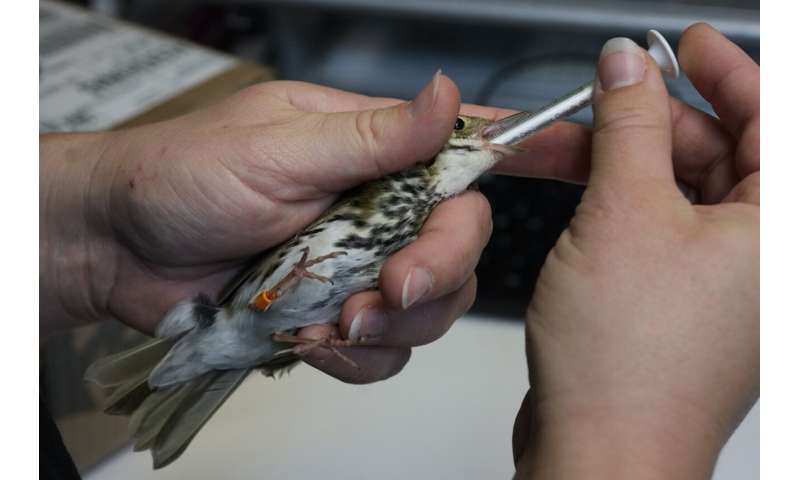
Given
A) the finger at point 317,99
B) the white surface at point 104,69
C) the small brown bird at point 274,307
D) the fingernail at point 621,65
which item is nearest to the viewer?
the fingernail at point 621,65

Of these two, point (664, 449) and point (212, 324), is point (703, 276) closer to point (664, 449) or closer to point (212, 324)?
point (664, 449)

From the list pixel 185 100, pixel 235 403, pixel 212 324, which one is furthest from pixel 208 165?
pixel 185 100

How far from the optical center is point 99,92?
1.39 metres

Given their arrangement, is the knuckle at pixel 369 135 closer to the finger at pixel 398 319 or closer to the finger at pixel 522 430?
the finger at pixel 398 319

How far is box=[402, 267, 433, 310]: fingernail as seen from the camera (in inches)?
30.7

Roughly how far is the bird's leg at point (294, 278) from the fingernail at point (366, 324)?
44mm

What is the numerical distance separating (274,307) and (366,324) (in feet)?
0.29

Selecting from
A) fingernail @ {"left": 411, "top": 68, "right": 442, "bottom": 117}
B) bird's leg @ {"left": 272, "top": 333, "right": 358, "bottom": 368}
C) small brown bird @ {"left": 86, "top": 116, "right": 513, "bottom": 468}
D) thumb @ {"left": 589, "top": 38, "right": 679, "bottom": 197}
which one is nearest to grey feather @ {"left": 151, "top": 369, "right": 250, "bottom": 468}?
small brown bird @ {"left": 86, "top": 116, "right": 513, "bottom": 468}

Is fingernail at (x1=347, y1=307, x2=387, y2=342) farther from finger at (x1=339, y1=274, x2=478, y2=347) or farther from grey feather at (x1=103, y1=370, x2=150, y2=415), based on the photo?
grey feather at (x1=103, y1=370, x2=150, y2=415)

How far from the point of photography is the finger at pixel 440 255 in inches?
30.8

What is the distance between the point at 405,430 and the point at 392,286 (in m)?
0.36

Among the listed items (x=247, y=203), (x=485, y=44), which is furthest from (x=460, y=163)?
(x=485, y=44)

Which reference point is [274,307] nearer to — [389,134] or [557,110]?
[389,134]

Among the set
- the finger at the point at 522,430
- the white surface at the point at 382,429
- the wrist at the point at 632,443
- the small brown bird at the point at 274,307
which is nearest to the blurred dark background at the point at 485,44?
the white surface at the point at 382,429
